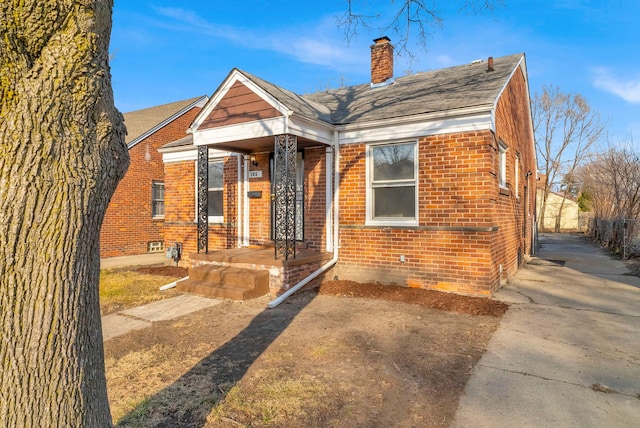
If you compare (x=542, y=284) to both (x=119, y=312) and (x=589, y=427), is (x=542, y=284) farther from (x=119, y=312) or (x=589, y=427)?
(x=119, y=312)

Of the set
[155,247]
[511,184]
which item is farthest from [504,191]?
[155,247]

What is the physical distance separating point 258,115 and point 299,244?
9.50 feet

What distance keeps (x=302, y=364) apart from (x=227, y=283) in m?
3.52

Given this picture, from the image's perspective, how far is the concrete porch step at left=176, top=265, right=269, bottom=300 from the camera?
662cm

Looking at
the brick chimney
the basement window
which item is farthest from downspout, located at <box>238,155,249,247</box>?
the basement window

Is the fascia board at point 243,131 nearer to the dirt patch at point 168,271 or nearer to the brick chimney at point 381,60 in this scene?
the dirt patch at point 168,271

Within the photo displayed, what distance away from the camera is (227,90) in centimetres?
784

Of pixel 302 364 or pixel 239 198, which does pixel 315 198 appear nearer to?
pixel 239 198

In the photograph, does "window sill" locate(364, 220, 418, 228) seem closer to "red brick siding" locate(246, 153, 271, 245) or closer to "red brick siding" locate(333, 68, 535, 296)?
"red brick siding" locate(333, 68, 535, 296)

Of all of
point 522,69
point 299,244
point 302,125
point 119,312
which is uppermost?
point 522,69

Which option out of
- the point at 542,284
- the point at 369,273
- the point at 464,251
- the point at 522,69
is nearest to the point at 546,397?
the point at 464,251

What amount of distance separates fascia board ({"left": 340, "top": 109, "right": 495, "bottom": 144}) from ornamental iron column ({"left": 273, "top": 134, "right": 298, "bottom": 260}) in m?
1.40

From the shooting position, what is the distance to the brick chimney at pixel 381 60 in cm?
1044

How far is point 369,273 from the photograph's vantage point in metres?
7.70
